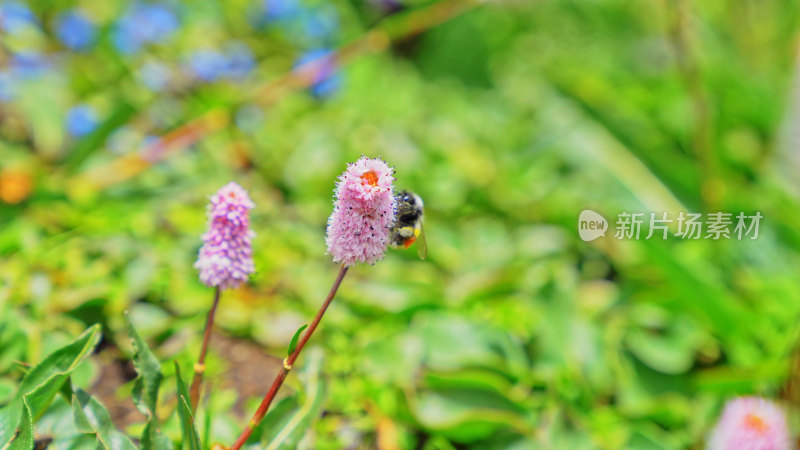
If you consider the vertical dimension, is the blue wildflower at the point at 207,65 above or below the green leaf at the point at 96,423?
below

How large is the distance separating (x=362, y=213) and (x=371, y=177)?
0.05 meters

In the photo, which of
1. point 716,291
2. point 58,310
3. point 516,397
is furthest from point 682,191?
point 58,310

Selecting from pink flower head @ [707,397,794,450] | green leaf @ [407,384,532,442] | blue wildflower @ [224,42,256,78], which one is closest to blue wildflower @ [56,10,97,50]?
blue wildflower @ [224,42,256,78]

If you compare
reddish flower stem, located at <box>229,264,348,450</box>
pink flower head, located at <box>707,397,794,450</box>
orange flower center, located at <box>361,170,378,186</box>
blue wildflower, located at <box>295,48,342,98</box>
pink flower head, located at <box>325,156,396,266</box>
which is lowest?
blue wildflower, located at <box>295,48,342,98</box>

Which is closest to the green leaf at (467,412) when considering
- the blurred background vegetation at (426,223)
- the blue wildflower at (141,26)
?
the blurred background vegetation at (426,223)

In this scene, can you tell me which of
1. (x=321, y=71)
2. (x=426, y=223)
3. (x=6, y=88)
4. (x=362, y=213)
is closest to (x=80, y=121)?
(x=6, y=88)

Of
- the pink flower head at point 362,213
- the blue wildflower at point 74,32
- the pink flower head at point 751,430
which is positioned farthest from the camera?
the blue wildflower at point 74,32

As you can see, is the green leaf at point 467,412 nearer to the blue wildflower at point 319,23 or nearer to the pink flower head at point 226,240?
the pink flower head at point 226,240

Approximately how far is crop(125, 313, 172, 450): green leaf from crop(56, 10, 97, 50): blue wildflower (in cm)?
181

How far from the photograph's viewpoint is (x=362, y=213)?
2.62 ft

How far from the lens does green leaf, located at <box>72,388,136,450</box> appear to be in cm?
98

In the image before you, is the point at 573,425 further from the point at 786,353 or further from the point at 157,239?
the point at 157,239

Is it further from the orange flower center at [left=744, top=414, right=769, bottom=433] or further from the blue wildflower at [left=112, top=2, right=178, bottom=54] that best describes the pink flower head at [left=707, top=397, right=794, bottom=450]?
the blue wildflower at [left=112, top=2, right=178, bottom=54]

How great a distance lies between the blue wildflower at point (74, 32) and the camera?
2412 mm
